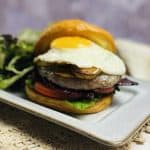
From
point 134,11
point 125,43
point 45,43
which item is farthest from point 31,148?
point 134,11

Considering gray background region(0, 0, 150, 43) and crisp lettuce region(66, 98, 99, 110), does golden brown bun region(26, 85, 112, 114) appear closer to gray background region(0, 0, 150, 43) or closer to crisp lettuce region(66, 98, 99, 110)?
crisp lettuce region(66, 98, 99, 110)

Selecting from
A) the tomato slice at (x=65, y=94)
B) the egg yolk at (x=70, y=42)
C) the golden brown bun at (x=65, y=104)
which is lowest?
the golden brown bun at (x=65, y=104)

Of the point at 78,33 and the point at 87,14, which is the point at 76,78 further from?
the point at 87,14

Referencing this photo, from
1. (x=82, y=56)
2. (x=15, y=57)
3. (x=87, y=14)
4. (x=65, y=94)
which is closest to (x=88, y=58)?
(x=82, y=56)

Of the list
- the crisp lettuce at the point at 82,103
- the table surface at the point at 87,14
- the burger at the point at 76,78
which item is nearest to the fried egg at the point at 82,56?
the burger at the point at 76,78

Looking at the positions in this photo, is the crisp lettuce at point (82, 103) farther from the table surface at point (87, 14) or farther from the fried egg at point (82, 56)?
the table surface at point (87, 14)

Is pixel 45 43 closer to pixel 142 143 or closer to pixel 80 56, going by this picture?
pixel 80 56

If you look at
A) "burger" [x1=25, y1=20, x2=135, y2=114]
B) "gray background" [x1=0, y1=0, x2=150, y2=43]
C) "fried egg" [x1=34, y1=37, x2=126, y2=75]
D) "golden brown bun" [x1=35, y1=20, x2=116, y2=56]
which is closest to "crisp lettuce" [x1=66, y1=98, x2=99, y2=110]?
"burger" [x1=25, y1=20, x2=135, y2=114]
